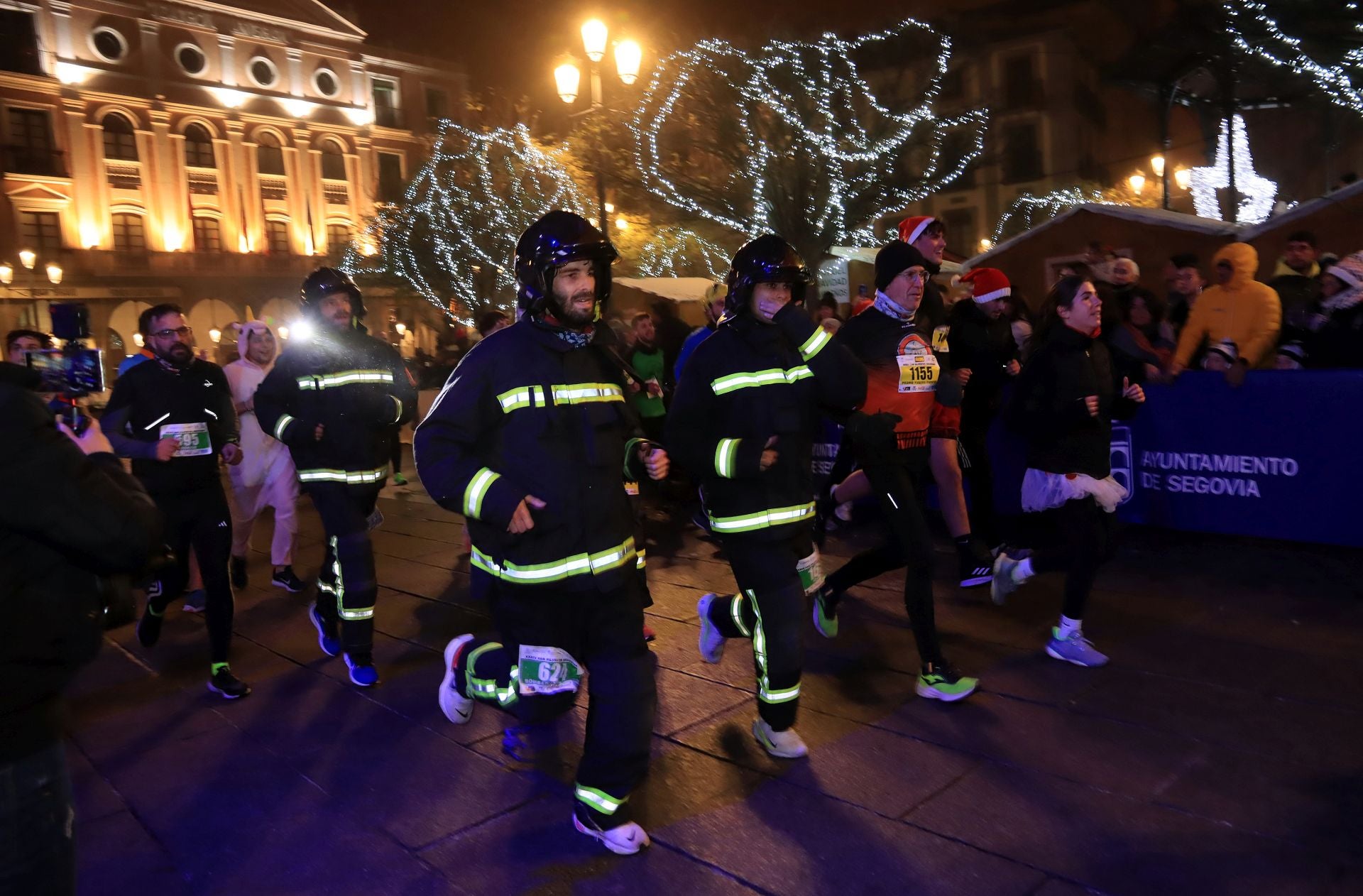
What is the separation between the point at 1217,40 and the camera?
66.4ft

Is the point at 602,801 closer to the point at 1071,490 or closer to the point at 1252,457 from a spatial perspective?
the point at 1071,490

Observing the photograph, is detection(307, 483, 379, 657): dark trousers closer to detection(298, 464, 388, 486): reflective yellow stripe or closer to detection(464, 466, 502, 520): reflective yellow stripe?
detection(298, 464, 388, 486): reflective yellow stripe

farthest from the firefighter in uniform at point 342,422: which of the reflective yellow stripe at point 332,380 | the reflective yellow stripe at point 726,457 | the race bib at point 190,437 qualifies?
the reflective yellow stripe at point 726,457

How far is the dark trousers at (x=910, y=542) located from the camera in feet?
14.9

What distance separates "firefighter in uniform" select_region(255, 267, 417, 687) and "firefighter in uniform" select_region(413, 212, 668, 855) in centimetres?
203

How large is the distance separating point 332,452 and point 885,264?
114 inches

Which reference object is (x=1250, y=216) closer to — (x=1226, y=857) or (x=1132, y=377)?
(x=1132, y=377)

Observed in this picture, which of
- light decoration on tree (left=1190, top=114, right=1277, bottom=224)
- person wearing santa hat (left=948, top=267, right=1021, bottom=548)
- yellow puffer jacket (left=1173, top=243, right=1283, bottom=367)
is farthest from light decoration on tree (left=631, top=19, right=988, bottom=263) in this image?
person wearing santa hat (left=948, top=267, right=1021, bottom=548)

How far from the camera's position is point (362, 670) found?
533 cm

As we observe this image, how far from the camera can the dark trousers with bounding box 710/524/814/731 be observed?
3.91 meters

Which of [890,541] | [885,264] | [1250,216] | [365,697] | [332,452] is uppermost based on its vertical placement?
[1250,216]

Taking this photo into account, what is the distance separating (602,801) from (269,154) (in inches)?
2222

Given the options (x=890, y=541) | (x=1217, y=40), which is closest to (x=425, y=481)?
(x=890, y=541)

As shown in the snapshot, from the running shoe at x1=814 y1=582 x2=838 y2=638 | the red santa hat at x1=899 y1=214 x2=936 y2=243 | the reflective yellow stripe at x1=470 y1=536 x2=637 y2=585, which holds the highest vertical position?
the red santa hat at x1=899 y1=214 x2=936 y2=243
